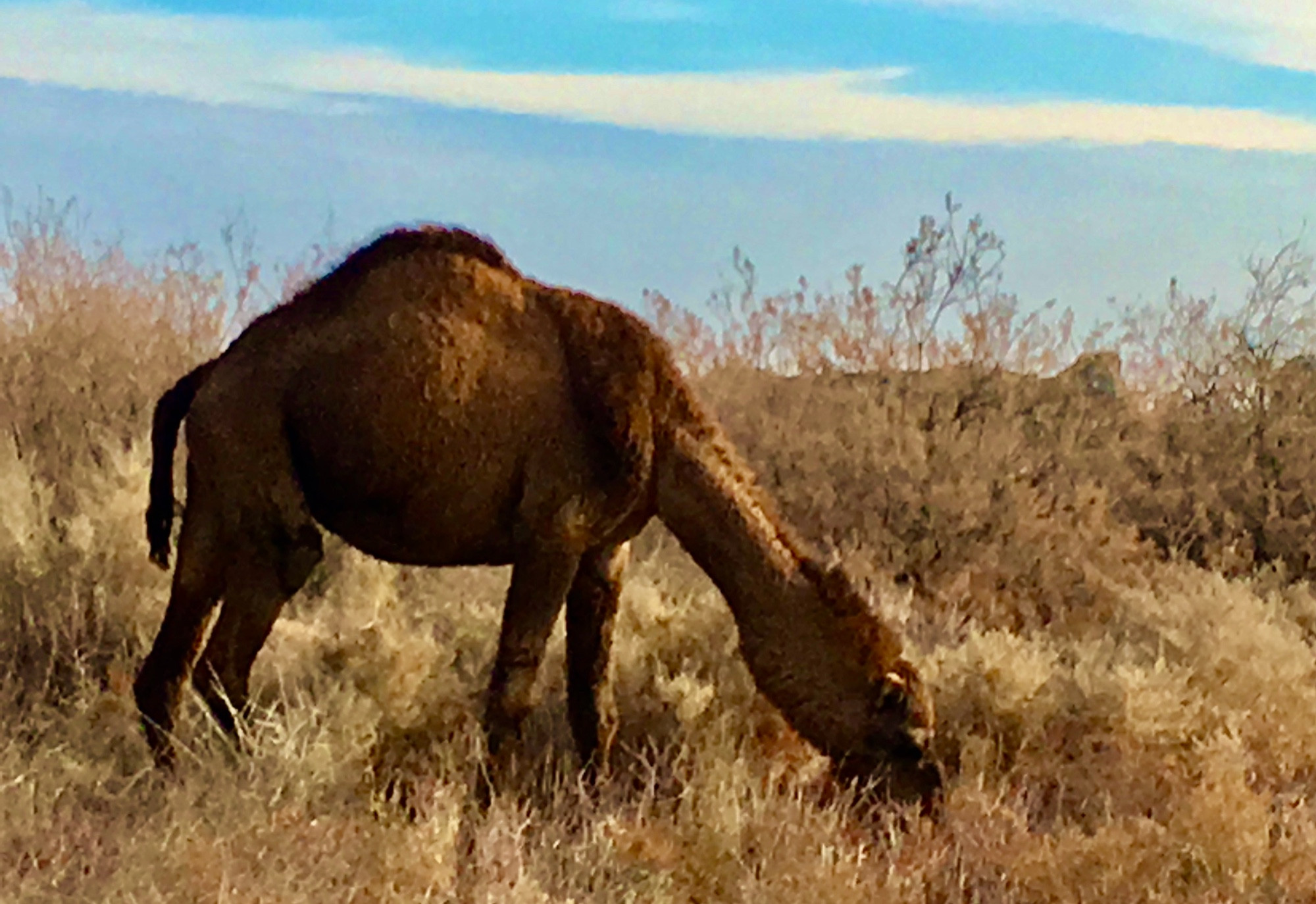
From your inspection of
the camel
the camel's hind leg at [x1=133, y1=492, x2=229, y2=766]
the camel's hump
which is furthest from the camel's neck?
the camel's hind leg at [x1=133, y1=492, x2=229, y2=766]

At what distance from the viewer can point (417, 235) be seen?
5.64m

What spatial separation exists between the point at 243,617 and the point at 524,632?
1224 mm

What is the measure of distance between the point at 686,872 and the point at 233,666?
214 centimetres

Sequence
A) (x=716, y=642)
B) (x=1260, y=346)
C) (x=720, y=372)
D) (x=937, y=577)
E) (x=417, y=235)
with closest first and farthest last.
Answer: (x=417, y=235) < (x=716, y=642) < (x=937, y=577) < (x=720, y=372) < (x=1260, y=346)

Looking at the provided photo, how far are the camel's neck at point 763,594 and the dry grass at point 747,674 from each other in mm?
435

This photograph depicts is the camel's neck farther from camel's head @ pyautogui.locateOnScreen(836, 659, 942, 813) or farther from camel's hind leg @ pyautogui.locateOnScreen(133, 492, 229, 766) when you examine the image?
camel's hind leg @ pyautogui.locateOnScreen(133, 492, 229, 766)

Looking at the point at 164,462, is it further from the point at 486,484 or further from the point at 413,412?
the point at 486,484

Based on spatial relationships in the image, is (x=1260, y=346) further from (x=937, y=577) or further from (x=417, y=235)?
(x=417, y=235)

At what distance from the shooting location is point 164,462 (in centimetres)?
585

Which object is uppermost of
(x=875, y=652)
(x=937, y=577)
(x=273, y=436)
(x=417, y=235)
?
(x=417, y=235)

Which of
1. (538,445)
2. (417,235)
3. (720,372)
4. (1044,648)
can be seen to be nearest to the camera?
(538,445)

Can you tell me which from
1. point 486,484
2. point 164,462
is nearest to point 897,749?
point 486,484

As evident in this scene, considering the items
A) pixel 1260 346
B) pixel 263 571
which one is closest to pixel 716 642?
pixel 263 571

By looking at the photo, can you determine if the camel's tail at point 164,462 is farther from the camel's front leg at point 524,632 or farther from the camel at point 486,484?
the camel's front leg at point 524,632
